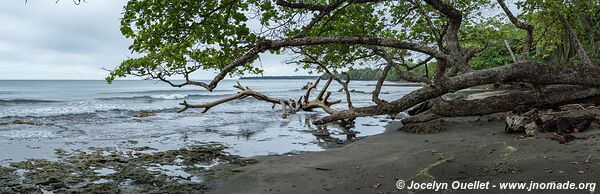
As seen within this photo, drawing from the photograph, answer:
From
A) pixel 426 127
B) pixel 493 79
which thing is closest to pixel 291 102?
pixel 426 127

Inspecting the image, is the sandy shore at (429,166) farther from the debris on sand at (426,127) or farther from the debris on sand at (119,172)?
the debris on sand at (426,127)

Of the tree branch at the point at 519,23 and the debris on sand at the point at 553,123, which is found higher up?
the tree branch at the point at 519,23

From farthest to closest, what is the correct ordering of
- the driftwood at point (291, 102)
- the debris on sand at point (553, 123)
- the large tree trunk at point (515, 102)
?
the driftwood at point (291, 102), the large tree trunk at point (515, 102), the debris on sand at point (553, 123)

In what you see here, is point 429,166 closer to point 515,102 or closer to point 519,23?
point 519,23

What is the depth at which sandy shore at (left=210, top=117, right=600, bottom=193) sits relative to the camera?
5996 mm

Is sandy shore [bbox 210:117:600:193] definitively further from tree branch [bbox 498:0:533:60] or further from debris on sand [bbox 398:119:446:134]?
tree branch [bbox 498:0:533:60]

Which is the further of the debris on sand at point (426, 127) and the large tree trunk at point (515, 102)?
the debris on sand at point (426, 127)

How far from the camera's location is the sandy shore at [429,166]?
600 cm

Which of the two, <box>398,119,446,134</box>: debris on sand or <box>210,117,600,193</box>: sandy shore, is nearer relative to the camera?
<box>210,117,600,193</box>: sandy shore

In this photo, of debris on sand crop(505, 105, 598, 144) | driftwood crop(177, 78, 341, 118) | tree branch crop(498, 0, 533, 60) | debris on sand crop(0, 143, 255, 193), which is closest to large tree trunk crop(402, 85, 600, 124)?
debris on sand crop(505, 105, 598, 144)

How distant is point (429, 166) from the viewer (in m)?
7.34

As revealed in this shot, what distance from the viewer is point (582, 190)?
16.2 feet

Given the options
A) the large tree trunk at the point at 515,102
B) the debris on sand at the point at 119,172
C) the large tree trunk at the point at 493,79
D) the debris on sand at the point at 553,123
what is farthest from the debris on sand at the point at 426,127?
the debris on sand at the point at 119,172

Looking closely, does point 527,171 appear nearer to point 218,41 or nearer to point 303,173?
point 303,173
